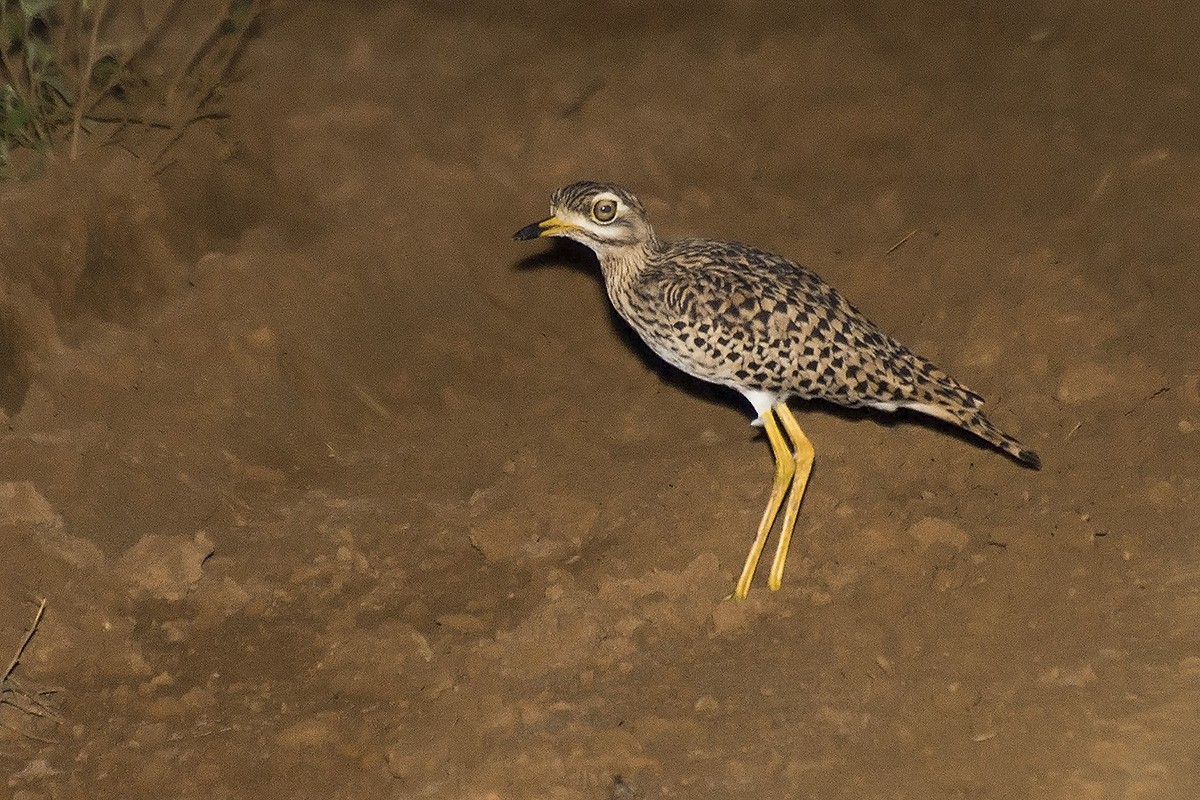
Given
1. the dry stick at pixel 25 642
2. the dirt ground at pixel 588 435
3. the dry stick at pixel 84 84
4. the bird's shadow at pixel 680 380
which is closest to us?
the dirt ground at pixel 588 435

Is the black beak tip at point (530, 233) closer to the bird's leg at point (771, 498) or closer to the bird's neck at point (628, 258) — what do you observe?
the bird's neck at point (628, 258)

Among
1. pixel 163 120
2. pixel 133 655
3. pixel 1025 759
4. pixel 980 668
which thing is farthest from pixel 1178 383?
pixel 163 120

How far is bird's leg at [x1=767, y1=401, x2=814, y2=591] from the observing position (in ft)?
13.4

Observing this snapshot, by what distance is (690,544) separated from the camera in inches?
169

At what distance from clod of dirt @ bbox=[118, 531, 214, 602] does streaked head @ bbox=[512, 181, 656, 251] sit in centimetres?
155

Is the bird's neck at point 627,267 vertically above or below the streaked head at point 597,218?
below

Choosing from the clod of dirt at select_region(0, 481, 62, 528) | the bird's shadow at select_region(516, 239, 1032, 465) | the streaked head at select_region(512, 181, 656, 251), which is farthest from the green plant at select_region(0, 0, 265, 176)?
the streaked head at select_region(512, 181, 656, 251)

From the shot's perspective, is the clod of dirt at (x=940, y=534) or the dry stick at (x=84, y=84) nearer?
the clod of dirt at (x=940, y=534)

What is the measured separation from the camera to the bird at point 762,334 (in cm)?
407

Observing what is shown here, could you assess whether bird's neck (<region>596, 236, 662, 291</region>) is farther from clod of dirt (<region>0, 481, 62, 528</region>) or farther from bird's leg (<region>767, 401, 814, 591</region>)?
clod of dirt (<region>0, 481, 62, 528</region>)

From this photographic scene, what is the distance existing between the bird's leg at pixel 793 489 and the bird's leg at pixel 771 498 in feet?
0.08

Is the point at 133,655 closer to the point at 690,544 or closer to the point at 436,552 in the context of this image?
the point at 436,552

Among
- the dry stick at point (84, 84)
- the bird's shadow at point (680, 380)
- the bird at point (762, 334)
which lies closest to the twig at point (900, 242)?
the bird's shadow at point (680, 380)

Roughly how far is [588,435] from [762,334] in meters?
1.18
